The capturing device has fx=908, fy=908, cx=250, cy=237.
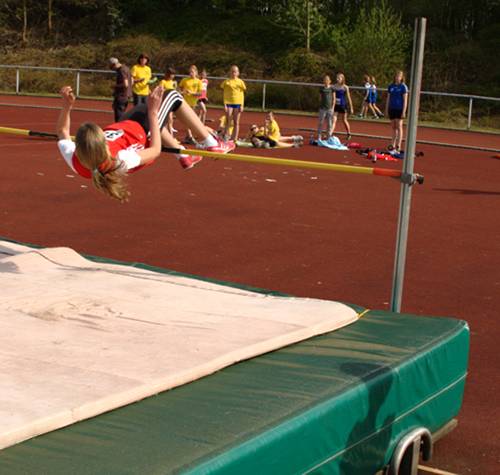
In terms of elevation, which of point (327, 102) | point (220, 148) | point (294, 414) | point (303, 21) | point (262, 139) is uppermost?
point (303, 21)

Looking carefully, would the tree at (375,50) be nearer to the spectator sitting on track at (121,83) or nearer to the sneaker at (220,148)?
the spectator sitting on track at (121,83)

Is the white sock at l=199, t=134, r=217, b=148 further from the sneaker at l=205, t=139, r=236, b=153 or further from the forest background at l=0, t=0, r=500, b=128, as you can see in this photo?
the forest background at l=0, t=0, r=500, b=128

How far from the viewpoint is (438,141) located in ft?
64.8

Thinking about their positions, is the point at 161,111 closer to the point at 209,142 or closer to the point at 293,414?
the point at 209,142

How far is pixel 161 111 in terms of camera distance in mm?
6094

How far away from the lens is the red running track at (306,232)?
656 centimetres

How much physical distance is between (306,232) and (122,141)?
396cm

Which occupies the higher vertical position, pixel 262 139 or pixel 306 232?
pixel 262 139

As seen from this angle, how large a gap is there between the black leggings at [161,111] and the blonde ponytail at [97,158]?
0.87 m

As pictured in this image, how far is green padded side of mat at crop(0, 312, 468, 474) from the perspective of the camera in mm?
3014

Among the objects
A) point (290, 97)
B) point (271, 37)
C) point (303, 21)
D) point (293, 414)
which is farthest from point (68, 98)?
point (271, 37)

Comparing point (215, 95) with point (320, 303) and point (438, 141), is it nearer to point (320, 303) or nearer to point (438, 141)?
point (438, 141)

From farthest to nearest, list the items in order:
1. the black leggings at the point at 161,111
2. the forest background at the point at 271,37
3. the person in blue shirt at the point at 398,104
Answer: the forest background at the point at 271,37 → the person in blue shirt at the point at 398,104 → the black leggings at the point at 161,111

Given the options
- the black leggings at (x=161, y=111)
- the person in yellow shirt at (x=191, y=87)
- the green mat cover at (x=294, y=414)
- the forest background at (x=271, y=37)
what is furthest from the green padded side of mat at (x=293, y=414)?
the forest background at (x=271, y=37)
